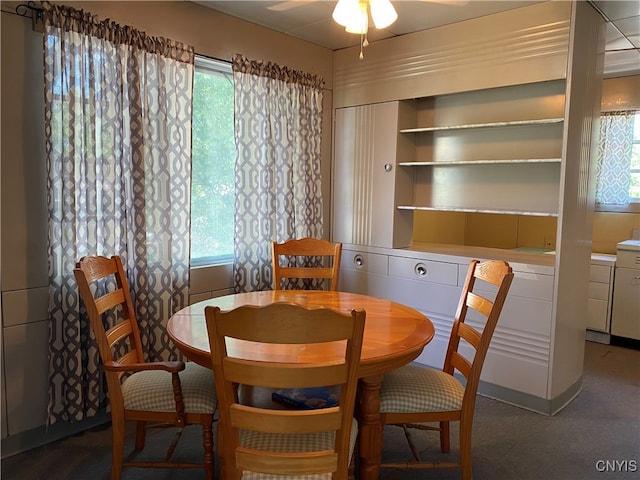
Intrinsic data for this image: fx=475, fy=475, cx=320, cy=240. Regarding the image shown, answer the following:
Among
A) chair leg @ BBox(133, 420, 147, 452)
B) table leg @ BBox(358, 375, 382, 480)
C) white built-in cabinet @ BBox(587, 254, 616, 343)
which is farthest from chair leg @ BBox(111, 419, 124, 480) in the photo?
white built-in cabinet @ BBox(587, 254, 616, 343)

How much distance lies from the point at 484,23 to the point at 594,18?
63cm

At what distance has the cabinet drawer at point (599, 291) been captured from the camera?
420cm

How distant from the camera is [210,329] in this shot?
1384 mm

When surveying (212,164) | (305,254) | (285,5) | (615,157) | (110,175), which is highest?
(285,5)

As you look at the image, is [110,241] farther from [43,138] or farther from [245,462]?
[245,462]

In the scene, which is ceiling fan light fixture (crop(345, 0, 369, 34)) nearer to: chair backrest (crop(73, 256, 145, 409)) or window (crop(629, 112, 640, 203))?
chair backrest (crop(73, 256, 145, 409))

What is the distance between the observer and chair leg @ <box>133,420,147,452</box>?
233 centimetres

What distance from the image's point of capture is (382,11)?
203 centimetres

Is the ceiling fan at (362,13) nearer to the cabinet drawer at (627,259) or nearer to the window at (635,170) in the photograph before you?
the cabinet drawer at (627,259)

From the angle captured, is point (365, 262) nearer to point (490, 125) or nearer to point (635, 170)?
point (490, 125)

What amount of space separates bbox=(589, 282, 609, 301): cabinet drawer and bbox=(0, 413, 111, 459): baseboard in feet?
13.2

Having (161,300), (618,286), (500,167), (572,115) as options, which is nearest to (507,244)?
(618,286)

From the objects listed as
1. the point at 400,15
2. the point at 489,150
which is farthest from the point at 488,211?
the point at 400,15

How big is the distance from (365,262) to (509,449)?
1663mm
